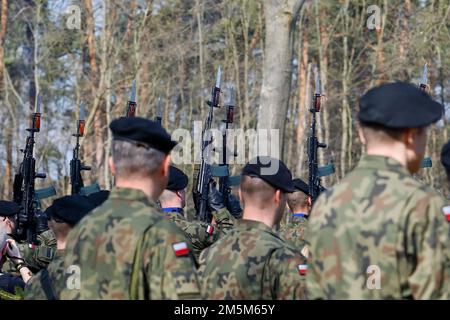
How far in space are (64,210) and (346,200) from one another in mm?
2193

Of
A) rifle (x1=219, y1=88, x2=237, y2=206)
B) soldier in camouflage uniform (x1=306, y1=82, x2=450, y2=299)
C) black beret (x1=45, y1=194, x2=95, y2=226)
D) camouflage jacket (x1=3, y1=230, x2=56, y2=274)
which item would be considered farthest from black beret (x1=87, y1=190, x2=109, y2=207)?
rifle (x1=219, y1=88, x2=237, y2=206)

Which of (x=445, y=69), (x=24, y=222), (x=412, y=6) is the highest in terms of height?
(x=412, y=6)

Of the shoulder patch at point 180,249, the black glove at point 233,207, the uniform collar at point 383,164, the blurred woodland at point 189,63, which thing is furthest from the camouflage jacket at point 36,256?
the blurred woodland at point 189,63

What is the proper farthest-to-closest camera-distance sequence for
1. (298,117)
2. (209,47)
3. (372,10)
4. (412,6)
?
1. (298,117)
2. (209,47)
3. (412,6)
4. (372,10)

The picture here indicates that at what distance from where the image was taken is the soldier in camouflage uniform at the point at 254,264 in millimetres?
5215

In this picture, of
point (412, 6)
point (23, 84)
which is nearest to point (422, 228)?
point (412, 6)

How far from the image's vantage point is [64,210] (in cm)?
589

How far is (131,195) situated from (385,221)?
3.84 feet

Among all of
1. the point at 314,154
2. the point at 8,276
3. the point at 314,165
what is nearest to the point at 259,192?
the point at 8,276

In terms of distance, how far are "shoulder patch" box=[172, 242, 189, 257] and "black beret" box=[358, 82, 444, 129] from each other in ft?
2.96

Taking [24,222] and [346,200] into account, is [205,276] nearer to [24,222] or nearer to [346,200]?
[346,200]

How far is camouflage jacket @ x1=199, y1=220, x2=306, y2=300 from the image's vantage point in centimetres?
520

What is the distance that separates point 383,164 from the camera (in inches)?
165

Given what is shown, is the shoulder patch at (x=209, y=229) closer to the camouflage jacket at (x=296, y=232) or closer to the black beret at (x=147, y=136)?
the camouflage jacket at (x=296, y=232)
